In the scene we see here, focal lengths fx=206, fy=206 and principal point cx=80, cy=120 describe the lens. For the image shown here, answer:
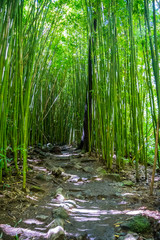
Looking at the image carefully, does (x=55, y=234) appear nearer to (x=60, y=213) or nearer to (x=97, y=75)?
(x=60, y=213)

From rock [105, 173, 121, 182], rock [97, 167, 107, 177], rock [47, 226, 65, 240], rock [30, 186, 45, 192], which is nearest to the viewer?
rock [47, 226, 65, 240]

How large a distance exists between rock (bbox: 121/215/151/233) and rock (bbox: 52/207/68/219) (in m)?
0.43

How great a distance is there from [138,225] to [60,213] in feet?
1.87

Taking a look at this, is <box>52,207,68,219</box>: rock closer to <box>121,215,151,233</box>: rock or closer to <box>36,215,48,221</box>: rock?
<box>36,215,48,221</box>: rock

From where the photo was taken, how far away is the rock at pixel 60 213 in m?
1.53

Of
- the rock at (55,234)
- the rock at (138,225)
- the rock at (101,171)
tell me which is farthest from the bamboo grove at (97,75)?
the rock at (138,225)

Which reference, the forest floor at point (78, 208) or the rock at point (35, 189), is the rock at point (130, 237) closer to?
the forest floor at point (78, 208)

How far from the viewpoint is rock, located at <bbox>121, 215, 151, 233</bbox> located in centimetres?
129

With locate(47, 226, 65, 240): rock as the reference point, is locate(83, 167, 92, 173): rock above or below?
below

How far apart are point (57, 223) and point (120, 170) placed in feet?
5.81

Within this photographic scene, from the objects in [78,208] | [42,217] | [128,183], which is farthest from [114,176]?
[42,217]

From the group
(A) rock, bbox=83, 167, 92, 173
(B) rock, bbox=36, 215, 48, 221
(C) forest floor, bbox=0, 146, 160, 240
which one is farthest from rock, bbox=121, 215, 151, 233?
(A) rock, bbox=83, 167, 92, 173

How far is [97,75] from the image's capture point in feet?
10.9

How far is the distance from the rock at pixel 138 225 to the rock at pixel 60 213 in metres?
0.43
